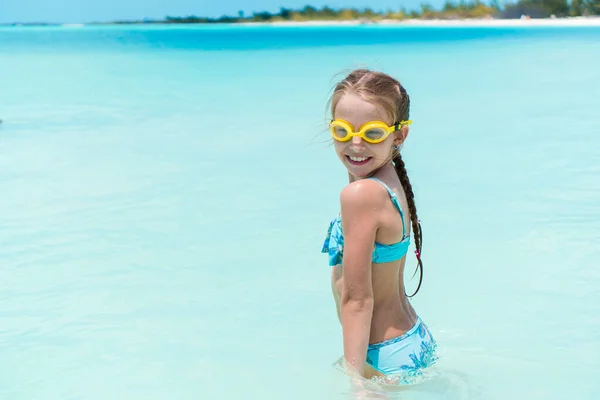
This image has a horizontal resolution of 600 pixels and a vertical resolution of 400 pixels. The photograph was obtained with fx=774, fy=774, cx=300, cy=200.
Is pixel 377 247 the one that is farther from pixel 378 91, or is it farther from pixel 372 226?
pixel 378 91

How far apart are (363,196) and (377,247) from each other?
0.17 metres

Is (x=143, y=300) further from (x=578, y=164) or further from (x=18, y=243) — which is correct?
(x=578, y=164)

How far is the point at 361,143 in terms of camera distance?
2166 mm

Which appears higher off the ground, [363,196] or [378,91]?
[378,91]

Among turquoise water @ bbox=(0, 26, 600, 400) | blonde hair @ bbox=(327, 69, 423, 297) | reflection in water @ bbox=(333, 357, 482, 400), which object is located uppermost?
blonde hair @ bbox=(327, 69, 423, 297)

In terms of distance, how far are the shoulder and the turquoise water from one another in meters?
0.44

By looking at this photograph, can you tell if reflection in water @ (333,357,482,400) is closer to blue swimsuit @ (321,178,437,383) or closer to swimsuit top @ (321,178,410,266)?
blue swimsuit @ (321,178,437,383)

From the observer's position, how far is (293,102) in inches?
477

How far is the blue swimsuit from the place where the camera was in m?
2.21

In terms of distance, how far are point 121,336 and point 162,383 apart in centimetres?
55

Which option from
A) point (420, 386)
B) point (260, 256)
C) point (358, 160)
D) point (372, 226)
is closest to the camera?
point (372, 226)

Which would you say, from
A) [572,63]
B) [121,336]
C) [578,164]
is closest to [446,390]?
[121,336]

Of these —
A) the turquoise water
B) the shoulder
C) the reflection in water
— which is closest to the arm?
the shoulder

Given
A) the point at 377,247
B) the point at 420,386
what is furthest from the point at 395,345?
the point at 420,386
